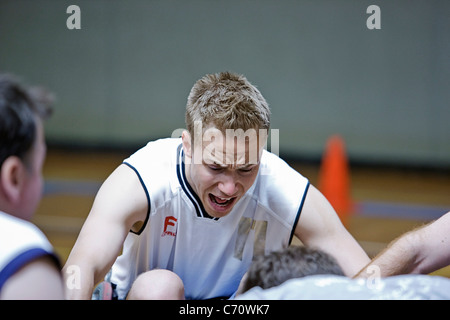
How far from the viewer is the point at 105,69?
26.8 feet

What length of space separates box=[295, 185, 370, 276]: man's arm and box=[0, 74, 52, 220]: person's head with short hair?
123cm

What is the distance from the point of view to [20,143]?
1.13 meters

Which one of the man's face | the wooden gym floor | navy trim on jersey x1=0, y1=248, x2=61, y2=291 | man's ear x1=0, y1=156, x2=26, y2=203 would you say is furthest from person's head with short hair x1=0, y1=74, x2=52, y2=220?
the wooden gym floor

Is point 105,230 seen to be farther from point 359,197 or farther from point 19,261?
point 359,197

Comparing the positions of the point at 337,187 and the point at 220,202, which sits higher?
the point at 220,202

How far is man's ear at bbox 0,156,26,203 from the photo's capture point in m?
1.13

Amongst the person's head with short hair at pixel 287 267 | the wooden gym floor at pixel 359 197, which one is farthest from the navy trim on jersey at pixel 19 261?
the wooden gym floor at pixel 359 197

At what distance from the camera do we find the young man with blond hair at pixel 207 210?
6.63 ft

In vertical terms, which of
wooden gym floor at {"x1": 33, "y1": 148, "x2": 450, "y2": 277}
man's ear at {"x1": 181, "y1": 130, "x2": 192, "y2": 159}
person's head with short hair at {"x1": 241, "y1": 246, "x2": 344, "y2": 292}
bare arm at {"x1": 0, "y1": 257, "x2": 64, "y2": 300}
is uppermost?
man's ear at {"x1": 181, "y1": 130, "x2": 192, "y2": 159}

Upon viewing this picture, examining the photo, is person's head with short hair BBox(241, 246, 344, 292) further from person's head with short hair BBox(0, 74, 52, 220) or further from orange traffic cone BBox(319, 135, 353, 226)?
orange traffic cone BBox(319, 135, 353, 226)

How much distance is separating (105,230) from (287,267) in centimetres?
73

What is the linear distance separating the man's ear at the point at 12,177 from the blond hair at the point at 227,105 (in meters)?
0.97

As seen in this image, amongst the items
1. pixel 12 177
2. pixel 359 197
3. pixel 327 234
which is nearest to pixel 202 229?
pixel 327 234
